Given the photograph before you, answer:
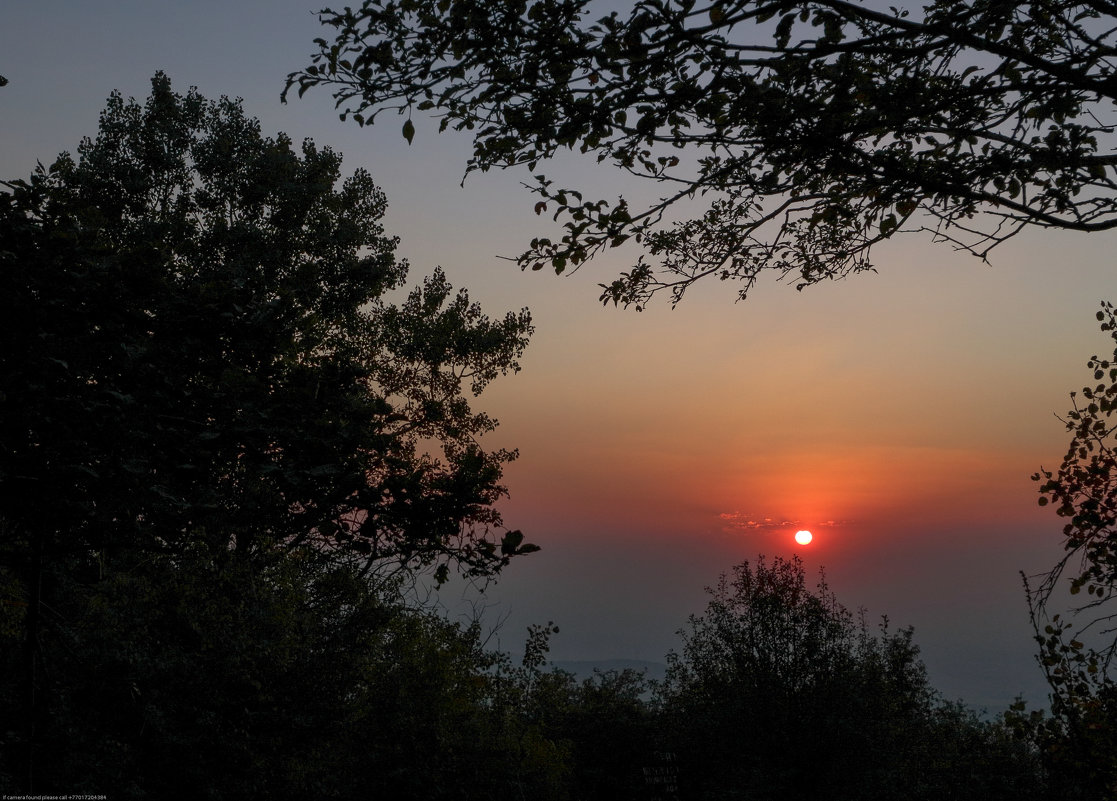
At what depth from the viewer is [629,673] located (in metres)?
37.2

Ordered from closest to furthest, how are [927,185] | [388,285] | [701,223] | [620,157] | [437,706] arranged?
[927,185]
[620,157]
[701,223]
[437,706]
[388,285]

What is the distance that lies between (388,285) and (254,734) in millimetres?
17322

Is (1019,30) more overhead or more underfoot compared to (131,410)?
more overhead

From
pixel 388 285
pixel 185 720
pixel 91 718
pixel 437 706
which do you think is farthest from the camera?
pixel 388 285

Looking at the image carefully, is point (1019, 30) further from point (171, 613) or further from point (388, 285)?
Result: point (388, 285)

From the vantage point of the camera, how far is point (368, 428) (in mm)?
6184

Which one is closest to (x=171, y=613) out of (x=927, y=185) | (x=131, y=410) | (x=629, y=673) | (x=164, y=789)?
(x=164, y=789)

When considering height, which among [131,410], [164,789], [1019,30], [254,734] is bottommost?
[164,789]

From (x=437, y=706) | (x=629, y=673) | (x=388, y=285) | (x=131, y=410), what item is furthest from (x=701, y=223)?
(x=629, y=673)

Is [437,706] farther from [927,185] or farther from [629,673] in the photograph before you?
[629,673]

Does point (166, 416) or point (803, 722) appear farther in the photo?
point (803, 722)

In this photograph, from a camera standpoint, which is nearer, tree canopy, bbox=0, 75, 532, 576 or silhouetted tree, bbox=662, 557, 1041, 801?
tree canopy, bbox=0, 75, 532, 576

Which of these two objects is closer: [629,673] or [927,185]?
[927,185]

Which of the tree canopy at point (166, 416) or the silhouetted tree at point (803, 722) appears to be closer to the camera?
the tree canopy at point (166, 416)
